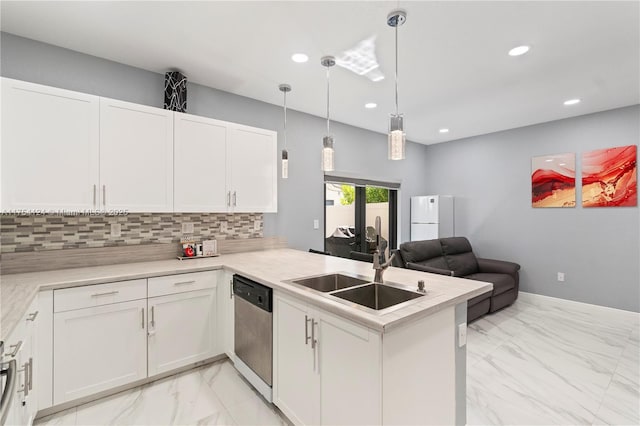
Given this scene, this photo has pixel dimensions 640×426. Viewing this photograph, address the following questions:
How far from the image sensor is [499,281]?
391 cm

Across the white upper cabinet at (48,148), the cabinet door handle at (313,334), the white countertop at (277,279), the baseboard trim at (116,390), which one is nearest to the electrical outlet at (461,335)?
the white countertop at (277,279)

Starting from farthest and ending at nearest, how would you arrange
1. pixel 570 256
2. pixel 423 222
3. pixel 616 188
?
pixel 423 222 → pixel 570 256 → pixel 616 188

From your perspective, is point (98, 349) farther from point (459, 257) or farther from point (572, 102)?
point (572, 102)

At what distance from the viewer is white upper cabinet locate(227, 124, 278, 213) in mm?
2984

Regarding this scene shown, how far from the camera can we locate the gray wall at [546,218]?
12.5 feet

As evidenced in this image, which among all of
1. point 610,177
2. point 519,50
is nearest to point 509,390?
point 519,50

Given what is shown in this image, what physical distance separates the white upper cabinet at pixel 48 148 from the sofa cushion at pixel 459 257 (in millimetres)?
4188

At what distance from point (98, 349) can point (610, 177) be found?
5779 mm

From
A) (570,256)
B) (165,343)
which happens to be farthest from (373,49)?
(570,256)

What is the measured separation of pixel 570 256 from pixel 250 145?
4594 millimetres

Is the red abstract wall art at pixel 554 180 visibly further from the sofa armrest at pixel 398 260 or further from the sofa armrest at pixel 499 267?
the sofa armrest at pixel 398 260

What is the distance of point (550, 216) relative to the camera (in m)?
4.38

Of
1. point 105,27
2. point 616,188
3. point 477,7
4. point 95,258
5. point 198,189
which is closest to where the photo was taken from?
point 477,7

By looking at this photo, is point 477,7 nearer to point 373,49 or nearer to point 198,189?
point 373,49
